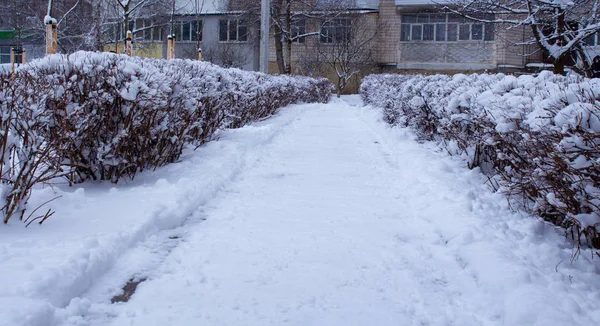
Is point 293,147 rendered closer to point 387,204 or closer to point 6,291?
point 387,204

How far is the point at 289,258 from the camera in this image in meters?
4.29

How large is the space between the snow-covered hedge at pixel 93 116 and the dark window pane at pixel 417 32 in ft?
108

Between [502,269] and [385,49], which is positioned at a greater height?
[385,49]

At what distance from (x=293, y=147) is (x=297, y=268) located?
6590 mm

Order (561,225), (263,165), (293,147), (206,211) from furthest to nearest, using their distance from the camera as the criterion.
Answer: (293,147), (263,165), (206,211), (561,225)

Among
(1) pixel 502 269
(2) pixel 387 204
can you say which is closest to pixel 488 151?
(2) pixel 387 204

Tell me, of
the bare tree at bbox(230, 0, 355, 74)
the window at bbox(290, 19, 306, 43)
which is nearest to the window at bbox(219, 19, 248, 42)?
the window at bbox(290, 19, 306, 43)

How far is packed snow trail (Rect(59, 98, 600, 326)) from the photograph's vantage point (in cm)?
330

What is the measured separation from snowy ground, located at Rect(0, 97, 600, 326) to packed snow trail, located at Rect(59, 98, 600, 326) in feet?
0.05

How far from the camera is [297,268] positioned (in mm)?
4086

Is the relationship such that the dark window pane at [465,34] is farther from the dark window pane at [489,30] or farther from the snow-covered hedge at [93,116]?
the snow-covered hedge at [93,116]

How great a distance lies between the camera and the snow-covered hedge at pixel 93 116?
4344 mm

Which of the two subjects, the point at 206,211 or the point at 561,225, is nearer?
the point at 561,225

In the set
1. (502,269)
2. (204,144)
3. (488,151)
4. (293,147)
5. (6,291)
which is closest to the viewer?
(6,291)
